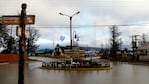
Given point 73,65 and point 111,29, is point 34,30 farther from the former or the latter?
point 73,65

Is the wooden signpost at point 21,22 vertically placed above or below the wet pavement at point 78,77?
above

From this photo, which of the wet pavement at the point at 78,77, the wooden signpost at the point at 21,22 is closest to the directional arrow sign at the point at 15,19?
the wooden signpost at the point at 21,22

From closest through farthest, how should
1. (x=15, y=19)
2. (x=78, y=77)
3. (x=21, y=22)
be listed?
(x=21, y=22) < (x=15, y=19) < (x=78, y=77)

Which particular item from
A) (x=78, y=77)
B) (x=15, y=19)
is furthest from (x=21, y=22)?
(x=78, y=77)

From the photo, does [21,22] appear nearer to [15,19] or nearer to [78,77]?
[15,19]

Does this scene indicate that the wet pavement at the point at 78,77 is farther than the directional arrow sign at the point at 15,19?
Yes

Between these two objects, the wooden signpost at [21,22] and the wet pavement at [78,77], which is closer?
the wooden signpost at [21,22]

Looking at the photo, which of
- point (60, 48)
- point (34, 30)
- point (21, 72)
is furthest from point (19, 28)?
point (60, 48)

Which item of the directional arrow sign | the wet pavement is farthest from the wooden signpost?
the wet pavement

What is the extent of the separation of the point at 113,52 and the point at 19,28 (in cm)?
10102

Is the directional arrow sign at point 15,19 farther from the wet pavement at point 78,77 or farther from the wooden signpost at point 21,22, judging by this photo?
the wet pavement at point 78,77

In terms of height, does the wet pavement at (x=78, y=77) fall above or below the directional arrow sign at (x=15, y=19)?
below

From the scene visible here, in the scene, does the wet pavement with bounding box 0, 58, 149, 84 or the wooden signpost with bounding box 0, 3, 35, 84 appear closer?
the wooden signpost with bounding box 0, 3, 35, 84

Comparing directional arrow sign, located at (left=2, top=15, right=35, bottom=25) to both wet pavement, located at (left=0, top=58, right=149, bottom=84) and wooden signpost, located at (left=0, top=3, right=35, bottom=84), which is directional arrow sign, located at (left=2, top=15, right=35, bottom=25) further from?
wet pavement, located at (left=0, top=58, right=149, bottom=84)
